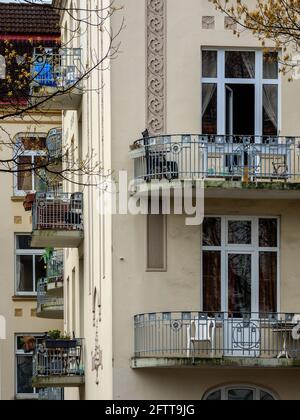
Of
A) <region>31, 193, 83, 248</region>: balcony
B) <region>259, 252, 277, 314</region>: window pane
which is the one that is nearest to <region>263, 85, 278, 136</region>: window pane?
<region>259, 252, 277, 314</region>: window pane

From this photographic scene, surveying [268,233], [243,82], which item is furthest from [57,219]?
[243,82]

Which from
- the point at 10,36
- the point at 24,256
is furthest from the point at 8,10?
the point at 24,256

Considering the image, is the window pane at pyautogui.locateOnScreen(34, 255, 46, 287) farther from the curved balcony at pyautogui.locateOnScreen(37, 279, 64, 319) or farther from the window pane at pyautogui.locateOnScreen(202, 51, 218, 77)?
the window pane at pyautogui.locateOnScreen(202, 51, 218, 77)

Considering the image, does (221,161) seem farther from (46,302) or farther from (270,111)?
(46,302)

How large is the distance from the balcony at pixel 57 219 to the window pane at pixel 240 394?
7.13 m

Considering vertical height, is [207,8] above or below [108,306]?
above

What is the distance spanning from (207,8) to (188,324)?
258 inches

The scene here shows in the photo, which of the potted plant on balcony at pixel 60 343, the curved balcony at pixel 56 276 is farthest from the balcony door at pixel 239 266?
the curved balcony at pixel 56 276

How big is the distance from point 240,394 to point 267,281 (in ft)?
7.85

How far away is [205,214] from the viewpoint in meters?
35.9

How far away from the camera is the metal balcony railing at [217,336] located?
1373 inches

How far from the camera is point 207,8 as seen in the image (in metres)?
36.1

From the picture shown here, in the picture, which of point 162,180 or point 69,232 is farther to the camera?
point 69,232
